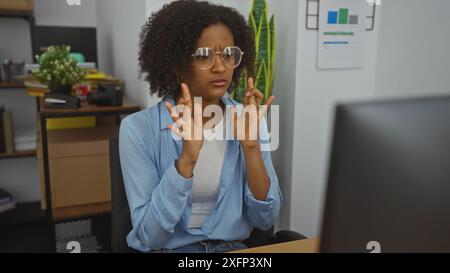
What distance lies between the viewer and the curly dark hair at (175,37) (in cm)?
108

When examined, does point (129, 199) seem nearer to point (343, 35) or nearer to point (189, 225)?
point (189, 225)

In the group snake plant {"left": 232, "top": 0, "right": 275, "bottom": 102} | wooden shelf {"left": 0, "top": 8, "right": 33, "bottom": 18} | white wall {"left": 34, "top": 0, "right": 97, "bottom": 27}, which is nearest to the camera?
snake plant {"left": 232, "top": 0, "right": 275, "bottom": 102}

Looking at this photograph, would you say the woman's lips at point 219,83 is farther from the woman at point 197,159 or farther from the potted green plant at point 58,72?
the potted green plant at point 58,72

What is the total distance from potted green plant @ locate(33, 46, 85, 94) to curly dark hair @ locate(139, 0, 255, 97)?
2.29ft

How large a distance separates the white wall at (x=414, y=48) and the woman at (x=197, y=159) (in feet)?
3.10

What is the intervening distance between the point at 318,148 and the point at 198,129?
3.35ft

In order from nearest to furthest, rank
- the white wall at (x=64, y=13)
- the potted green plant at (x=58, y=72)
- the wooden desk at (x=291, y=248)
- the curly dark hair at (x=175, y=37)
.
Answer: the wooden desk at (x=291, y=248) → the curly dark hair at (x=175, y=37) → the potted green plant at (x=58, y=72) → the white wall at (x=64, y=13)

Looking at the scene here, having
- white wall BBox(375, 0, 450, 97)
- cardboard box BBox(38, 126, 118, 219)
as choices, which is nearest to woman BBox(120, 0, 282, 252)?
cardboard box BBox(38, 126, 118, 219)

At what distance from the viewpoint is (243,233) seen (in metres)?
1.10

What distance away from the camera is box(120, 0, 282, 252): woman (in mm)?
976

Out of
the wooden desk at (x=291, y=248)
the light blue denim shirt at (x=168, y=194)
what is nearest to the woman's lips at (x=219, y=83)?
the light blue denim shirt at (x=168, y=194)

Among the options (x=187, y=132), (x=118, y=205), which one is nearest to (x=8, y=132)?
(x=118, y=205)

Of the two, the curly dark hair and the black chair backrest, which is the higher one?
the curly dark hair

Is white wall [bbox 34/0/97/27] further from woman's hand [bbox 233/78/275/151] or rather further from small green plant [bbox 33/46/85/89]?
woman's hand [bbox 233/78/275/151]
